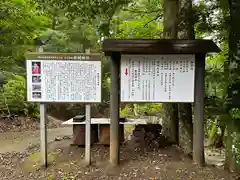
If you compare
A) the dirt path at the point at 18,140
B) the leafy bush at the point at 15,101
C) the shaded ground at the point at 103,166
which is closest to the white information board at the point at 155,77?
the shaded ground at the point at 103,166

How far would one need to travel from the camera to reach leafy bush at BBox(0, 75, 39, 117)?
31.4 feet

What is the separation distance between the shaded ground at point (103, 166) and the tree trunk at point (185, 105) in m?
0.26

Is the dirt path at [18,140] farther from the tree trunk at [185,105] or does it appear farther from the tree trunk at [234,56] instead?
the tree trunk at [234,56]

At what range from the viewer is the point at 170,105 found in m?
5.55

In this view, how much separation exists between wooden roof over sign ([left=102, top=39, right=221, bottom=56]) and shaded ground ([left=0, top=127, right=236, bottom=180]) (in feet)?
6.46

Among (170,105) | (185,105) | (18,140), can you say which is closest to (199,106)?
(185,105)

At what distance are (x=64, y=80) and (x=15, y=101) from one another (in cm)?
615

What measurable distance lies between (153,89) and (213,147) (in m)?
5.05

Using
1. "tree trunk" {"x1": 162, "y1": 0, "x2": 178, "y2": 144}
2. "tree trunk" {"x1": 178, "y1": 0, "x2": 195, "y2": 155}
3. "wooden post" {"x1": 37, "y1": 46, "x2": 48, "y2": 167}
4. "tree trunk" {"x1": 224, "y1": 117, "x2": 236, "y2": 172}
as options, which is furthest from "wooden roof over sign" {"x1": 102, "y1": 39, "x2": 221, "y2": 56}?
"wooden post" {"x1": 37, "y1": 46, "x2": 48, "y2": 167}

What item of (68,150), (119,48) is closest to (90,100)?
(119,48)

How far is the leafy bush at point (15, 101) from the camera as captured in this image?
9562 millimetres

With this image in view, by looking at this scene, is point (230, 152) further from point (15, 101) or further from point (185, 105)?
point (15, 101)

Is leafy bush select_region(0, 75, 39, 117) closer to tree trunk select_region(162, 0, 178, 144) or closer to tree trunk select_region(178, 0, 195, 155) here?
tree trunk select_region(162, 0, 178, 144)

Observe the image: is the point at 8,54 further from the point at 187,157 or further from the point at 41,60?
the point at 187,157
